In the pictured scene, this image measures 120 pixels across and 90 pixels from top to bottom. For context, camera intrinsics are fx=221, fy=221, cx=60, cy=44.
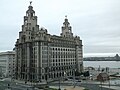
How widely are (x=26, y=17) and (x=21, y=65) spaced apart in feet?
109

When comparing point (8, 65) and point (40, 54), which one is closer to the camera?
point (40, 54)

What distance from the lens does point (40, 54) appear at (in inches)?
5394

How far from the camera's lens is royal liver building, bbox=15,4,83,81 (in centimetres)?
13788

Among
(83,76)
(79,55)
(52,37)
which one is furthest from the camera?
(79,55)

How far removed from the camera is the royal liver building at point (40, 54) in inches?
5428

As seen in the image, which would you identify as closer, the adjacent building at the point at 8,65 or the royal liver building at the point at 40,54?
the royal liver building at the point at 40,54

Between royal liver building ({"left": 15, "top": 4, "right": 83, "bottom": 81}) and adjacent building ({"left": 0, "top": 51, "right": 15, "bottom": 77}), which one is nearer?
royal liver building ({"left": 15, "top": 4, "right": 83, "bottom": 81})

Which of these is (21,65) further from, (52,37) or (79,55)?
(79,55)

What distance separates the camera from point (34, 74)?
137500 millimetres

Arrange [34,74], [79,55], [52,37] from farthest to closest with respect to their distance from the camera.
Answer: [79,55], [52,37], [34,74]

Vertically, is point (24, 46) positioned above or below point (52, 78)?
above

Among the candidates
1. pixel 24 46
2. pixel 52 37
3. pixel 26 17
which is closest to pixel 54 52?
pixel 52 37

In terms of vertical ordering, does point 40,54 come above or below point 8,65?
above

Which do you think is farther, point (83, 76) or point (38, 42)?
point (83, 76)
